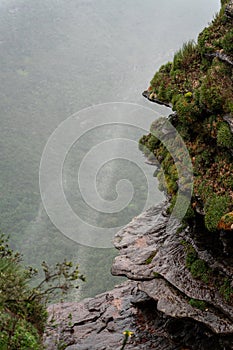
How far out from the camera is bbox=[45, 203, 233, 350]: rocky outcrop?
305 inches

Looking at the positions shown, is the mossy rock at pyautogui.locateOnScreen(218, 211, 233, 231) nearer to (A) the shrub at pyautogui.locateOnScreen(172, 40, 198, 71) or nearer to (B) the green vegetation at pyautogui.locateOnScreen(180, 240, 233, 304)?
(B) the green vegetation at pyautogui.locateOnScreen(180, 240, 233, 304)

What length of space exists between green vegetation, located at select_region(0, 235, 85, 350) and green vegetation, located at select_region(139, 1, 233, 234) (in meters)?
2.69

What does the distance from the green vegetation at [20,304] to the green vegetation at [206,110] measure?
269 centimetres

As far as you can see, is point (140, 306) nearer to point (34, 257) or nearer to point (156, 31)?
point (34, 257)

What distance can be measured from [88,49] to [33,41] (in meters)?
10.8

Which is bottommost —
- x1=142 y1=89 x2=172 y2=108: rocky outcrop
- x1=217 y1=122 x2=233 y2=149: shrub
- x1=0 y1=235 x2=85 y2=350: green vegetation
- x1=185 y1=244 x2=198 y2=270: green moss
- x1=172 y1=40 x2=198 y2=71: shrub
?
x1=0 y1=235 x2=85 y2=350: green vegetation

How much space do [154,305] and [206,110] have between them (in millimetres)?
5448

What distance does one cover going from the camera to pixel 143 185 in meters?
40.4

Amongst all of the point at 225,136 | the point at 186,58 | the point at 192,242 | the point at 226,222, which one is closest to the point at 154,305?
the point at 192,242

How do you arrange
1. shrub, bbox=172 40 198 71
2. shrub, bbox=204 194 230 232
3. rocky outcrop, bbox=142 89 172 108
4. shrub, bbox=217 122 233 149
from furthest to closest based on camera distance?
shrub, bbox=172 40 198 71 → rocky outcrop, bbox=142 89 172 108 → shrub, bbox=217 122 233 149 → shrub, bbox=204 194 230 232

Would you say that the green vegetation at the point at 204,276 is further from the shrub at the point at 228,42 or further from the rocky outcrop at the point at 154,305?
the shrub at the point at 228,42

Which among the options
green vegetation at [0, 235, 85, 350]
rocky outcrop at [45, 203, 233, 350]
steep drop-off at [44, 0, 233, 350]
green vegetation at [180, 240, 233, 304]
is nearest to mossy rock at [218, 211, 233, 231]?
steep drop-off at [44, 0, 233, 350]

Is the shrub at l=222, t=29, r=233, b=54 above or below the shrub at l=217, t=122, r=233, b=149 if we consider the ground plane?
above

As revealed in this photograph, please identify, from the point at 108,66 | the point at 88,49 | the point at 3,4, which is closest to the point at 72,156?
the point at 108,66
